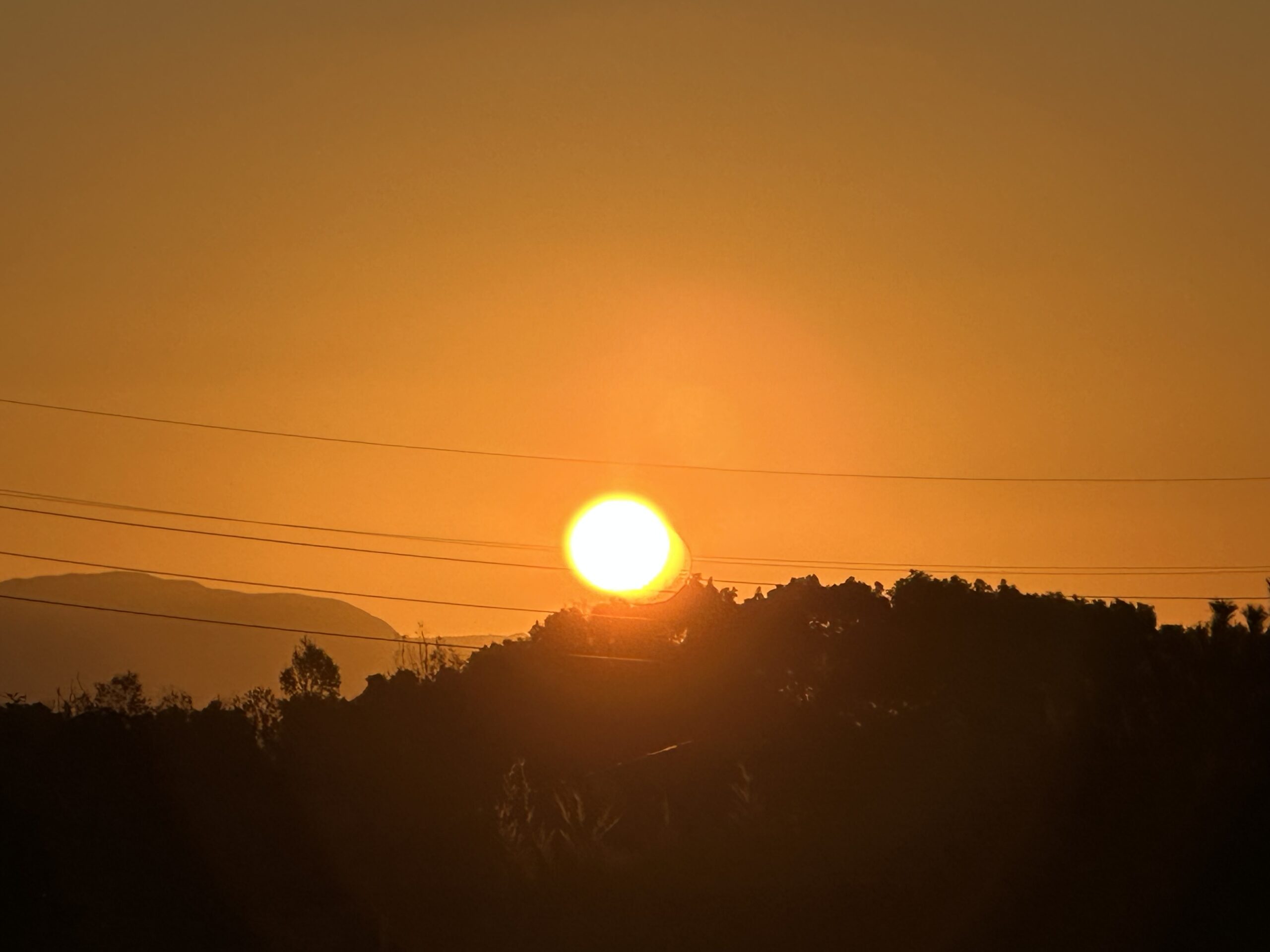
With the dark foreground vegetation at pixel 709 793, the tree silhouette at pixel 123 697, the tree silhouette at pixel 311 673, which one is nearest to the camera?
the dark foreground vegetation at pixel 709 793

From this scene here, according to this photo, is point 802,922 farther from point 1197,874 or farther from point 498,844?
point 498,844

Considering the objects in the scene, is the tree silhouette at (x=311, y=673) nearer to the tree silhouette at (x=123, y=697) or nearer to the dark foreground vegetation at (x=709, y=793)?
the tree silhouette at (x=123, y=697)

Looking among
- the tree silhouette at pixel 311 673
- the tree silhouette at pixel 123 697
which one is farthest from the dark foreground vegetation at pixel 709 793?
the tree silhouette at pixel 311 673

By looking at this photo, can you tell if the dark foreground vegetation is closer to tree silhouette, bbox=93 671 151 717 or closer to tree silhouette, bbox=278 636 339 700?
tree silhouette, bbox=93 671 151 717

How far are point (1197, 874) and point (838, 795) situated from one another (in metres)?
26.0

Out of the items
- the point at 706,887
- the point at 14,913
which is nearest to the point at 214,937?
the point at 14,913

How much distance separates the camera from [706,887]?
64.4m

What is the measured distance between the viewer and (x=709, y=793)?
81.9 meters

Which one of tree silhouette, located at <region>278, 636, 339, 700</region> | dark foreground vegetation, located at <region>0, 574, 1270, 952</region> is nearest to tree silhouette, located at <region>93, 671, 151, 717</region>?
dark foreground vegetation, located at <region>0, 574, 1270, 952</region>

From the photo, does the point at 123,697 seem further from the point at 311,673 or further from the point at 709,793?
the point at 311,673

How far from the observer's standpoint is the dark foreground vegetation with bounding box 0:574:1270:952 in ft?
181

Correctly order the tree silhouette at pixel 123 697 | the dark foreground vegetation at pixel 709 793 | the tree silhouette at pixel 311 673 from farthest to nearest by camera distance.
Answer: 1. the tree silhouette at pixel 311 673
2. the tree silhouette at pixel 123 697
3. the dark foreground vegetation at pixel 709 793

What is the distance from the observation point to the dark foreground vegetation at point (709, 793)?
5516 centimetres

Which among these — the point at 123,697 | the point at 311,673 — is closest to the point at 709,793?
the point at 123,697
